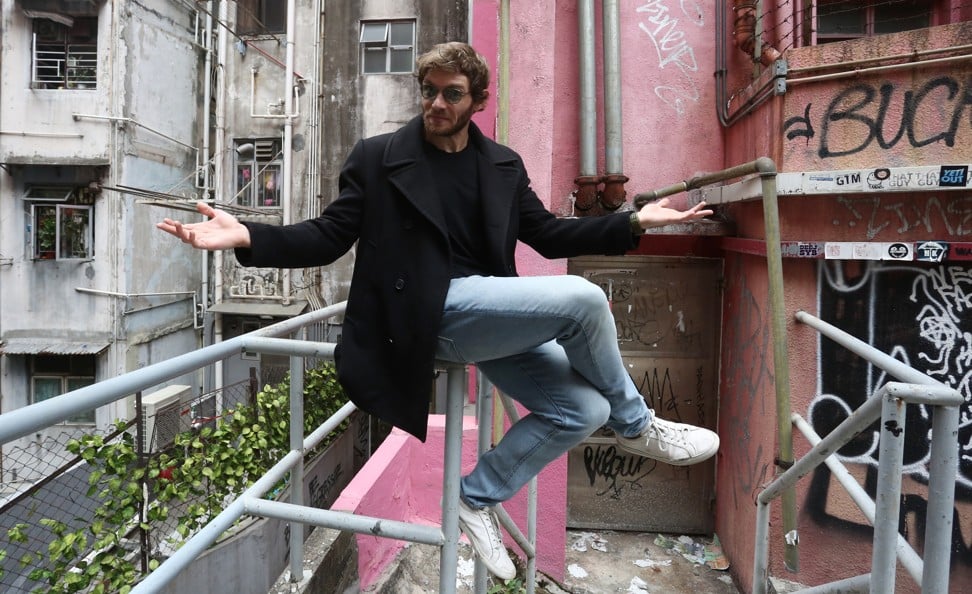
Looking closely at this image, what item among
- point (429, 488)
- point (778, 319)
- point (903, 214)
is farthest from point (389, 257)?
point (903, 214)

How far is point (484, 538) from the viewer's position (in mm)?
1868

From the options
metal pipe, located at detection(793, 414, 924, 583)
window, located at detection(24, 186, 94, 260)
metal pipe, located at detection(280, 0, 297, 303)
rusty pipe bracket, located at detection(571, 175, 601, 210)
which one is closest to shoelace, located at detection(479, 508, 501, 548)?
metal pipe, located at detection(793, 414, 924, 583)

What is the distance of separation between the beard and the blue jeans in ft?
1.64

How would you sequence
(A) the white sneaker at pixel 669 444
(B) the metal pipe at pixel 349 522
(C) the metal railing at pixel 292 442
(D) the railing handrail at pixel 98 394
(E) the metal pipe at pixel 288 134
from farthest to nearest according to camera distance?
1. (E) the metal pipe at pixel 288 134
2. (A) the white sneaker at pixel 669 444
3. (B) the metal pipe at pixel 349 522
4. (C) the metal railing at pixel 292 442
5. (D) the railing handrail at pixel 98 394

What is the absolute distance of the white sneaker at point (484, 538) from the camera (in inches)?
73.4

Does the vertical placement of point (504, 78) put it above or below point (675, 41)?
below

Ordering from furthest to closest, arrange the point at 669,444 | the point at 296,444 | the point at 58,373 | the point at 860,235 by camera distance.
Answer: the point at 58,373 < the point at 860,235 < the point at 296,444 < the point at 669,444

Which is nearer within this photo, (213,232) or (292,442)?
(213,232)

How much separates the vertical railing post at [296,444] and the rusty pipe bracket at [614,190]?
320cm

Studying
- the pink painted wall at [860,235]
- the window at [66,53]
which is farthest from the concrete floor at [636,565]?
the window at [66,53]

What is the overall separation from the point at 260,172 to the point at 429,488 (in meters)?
10.4

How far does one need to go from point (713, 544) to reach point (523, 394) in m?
4.24

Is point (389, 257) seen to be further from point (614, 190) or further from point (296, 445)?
point (614, 190)

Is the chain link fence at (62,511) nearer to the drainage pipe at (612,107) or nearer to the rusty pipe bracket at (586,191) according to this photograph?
the rusty pipe bracket at (586,191)
